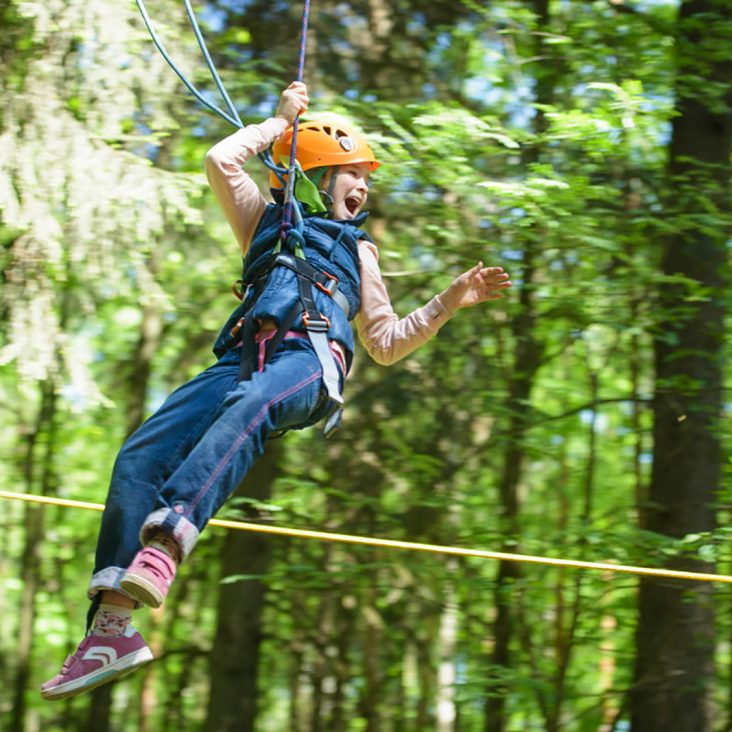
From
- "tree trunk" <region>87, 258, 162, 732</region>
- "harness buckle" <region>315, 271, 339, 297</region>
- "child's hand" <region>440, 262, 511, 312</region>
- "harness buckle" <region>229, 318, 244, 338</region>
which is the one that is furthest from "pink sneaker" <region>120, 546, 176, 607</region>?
"tree trunk" <region>87, 258, 162, 732</region>

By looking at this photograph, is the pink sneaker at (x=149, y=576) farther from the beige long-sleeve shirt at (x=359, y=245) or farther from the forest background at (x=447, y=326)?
the forest background at (x=447, y=326)

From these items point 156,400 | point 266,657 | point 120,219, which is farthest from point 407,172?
point 266,657

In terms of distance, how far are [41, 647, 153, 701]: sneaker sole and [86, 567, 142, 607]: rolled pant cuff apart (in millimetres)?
120

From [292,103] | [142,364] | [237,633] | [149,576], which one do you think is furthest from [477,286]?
[142,364]

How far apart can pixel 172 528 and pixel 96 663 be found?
44 centimetres

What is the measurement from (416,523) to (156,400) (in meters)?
2.11

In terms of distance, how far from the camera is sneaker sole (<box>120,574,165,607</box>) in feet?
7.86

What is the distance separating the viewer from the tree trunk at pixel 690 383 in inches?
198

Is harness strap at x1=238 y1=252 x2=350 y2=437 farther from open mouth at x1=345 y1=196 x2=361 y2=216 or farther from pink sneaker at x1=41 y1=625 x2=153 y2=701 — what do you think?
pink sneaker at x1=41 y1=625 x2=153 y2=701

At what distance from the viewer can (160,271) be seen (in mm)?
6152

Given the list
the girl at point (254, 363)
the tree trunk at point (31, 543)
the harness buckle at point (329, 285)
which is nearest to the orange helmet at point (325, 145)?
the girl at point (254, 363)

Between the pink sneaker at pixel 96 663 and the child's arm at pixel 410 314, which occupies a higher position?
the child's arm at pixel 410 314

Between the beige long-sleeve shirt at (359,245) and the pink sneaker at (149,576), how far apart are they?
2.99ft

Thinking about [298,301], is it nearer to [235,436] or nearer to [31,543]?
[235,436]
